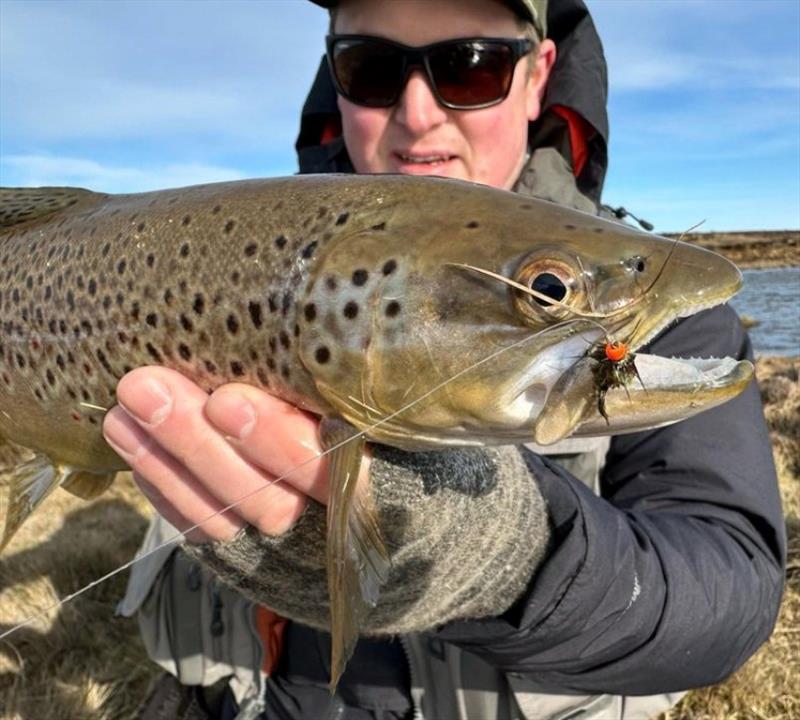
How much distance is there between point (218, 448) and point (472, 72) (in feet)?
6.45

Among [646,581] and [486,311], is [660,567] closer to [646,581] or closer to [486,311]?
[646,581]

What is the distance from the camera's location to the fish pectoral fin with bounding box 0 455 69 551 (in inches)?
87.9

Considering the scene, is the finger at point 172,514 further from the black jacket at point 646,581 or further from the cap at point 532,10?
the cap at point 532,10

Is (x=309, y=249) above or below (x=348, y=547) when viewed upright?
above

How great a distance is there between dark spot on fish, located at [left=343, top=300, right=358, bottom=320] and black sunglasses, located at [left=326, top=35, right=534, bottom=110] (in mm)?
1688

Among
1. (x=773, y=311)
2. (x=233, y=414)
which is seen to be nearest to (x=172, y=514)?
(x=233, y=414)

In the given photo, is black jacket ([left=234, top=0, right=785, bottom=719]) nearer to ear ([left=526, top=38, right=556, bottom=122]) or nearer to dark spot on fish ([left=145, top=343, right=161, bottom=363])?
dark spot on fish ([left=145, top=343, right=161, bottom=363])

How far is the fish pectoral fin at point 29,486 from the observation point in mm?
2232

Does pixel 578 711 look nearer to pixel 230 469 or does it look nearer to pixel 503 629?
pixel 503 629

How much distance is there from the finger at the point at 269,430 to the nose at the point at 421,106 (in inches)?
67.6

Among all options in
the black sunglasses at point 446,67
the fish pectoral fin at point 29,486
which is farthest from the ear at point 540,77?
the fish pectoral fin at point 29,486

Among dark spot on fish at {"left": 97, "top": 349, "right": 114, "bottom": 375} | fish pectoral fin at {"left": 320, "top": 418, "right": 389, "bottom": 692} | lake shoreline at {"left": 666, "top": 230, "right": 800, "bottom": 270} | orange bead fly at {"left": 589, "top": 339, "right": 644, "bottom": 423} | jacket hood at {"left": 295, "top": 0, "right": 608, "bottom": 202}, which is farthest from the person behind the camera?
lake shoreline at {"left": 666, "top": 230, "right": 800, "bottom": 270}

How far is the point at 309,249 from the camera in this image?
63.8 inches

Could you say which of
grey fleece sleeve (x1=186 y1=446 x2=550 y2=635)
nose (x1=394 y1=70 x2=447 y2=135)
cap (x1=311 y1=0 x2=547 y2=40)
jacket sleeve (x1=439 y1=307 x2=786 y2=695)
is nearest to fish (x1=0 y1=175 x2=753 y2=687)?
grey fleece sleeve (x1=186 y1=446 x2=550 y2=635)
